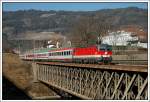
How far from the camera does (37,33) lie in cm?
13275

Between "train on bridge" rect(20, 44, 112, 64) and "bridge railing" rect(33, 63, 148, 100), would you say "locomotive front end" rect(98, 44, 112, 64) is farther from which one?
"bridge railing" rect(33, 63, 148, 100)

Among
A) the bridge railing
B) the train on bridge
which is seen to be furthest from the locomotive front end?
the bridge railing

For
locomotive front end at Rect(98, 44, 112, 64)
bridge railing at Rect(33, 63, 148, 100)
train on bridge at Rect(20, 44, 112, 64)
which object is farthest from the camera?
train on bridge at Rect(20, 44, 112, 64)

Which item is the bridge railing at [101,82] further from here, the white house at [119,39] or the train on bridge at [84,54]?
the white house at [119,39]

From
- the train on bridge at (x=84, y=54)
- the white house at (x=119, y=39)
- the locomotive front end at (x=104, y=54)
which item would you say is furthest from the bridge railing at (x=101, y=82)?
the white house at (x=119, y=39)

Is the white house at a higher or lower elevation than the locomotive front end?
lower

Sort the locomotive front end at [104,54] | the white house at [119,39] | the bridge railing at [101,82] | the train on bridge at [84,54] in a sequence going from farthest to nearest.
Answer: the white house at [119,39] < the train on bridge at [84,54] < the locomotive front end at [104,54] < the bridge railing at [101,82]

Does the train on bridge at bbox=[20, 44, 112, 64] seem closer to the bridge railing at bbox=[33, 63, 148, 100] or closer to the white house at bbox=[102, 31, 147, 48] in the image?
the bridge railing at bbox=[33, 63, 148, 100]

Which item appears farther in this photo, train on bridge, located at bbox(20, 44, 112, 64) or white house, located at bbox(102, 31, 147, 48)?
white house, located at bbox(102, 31, 147, 48)

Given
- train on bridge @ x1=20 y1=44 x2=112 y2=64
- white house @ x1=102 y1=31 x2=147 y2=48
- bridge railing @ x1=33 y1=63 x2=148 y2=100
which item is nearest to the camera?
bridge railing @ x1=33 y1=63 x2=148 y2=100

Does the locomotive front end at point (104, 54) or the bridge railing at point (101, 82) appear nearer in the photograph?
the bridge railing at point (101, 82)

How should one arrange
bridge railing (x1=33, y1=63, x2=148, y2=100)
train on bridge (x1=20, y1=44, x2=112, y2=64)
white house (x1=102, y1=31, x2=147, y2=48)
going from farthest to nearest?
1. white house (x1=102, y1=31, x2=147, y2=48)
2. train on bridge (x1=20, y1=44, x2=112, y2=64)
3. bridge railing (x1=33, y1=63, x2=148, y2=100)

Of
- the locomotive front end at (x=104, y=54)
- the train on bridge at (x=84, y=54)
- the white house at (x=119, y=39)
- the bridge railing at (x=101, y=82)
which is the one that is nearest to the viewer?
the bridge railing at (x=101, y=82)

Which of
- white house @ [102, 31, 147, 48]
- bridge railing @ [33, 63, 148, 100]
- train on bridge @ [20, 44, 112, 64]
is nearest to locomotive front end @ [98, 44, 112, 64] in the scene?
train on bridge @ [20, 44, 112, 64]
